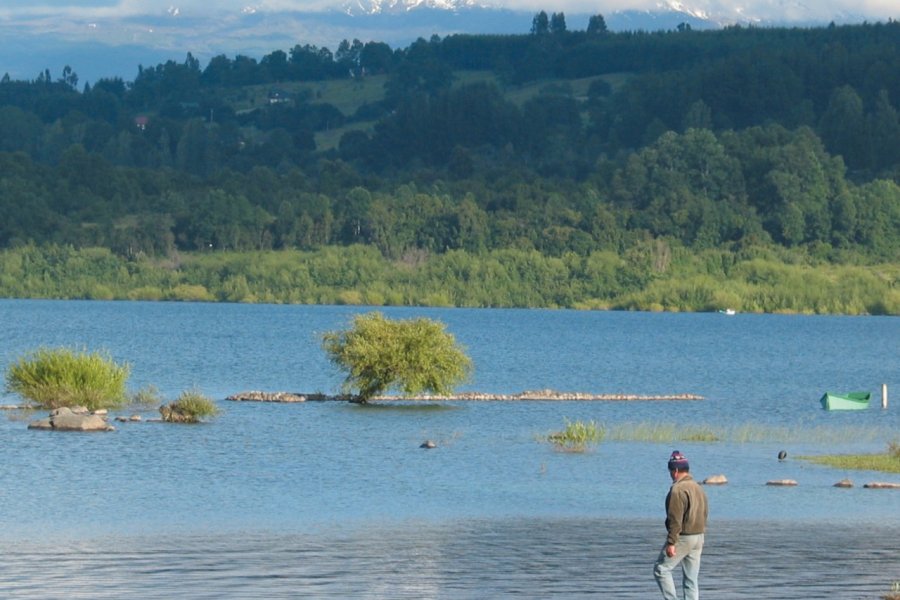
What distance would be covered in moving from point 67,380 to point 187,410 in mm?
3820

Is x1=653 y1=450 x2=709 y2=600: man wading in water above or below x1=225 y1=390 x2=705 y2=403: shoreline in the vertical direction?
above

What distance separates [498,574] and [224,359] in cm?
5751

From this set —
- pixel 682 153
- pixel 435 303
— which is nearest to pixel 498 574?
pixel 435 303

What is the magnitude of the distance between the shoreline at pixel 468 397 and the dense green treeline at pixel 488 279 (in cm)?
9341

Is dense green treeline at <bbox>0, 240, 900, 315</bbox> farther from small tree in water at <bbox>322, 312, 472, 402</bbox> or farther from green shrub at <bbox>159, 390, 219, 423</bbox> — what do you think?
green shrub at <bbox>159, 390, 219, 423</bbox>

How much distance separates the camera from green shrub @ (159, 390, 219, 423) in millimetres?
43719

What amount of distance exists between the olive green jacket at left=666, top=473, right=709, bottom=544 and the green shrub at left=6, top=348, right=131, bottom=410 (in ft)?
94.9

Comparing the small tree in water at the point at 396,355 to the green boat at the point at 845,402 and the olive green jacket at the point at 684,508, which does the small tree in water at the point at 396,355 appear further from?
the olive green jacket at the point at 684,508

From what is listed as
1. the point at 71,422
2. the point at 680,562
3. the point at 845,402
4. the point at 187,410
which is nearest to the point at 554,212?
the point at 845,402

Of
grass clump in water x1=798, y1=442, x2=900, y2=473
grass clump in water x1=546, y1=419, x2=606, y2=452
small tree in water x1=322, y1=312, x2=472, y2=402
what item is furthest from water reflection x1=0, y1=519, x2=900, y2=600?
small tree in water x1=322, y1=312, x2=472, y2=402

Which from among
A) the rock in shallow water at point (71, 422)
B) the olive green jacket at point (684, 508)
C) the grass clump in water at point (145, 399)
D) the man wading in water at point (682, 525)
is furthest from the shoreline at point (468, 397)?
the olive green jacket at point (684, 508)

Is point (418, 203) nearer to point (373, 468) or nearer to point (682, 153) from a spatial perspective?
point (682, 153)

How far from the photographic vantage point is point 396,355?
4878cm

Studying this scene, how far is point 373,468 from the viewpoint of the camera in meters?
35.7
